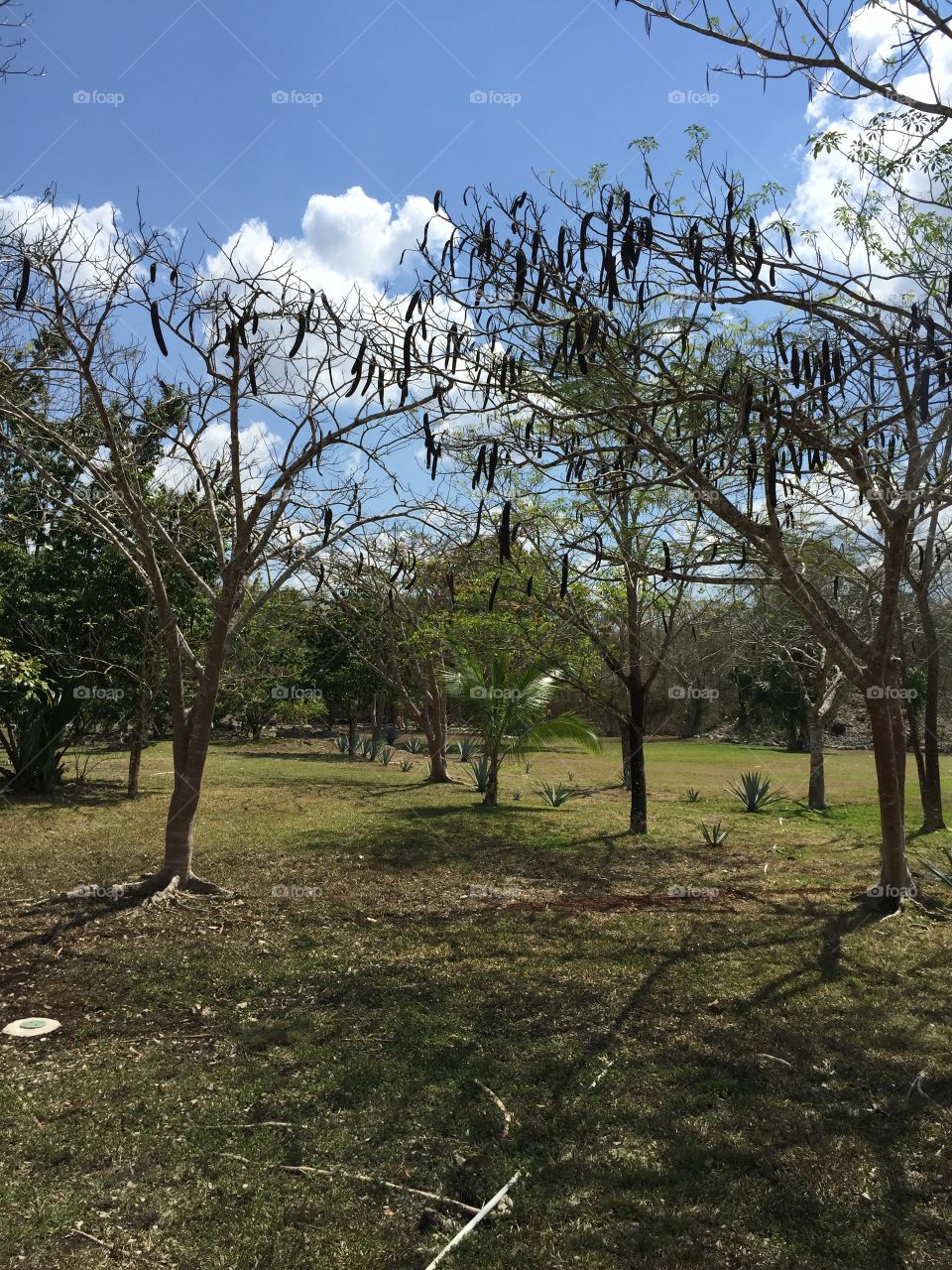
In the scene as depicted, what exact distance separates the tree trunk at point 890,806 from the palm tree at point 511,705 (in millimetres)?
7425

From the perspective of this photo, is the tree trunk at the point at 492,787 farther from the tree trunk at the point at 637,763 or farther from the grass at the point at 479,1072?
the grass at the point at 479,1072

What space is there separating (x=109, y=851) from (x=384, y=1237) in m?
8.30

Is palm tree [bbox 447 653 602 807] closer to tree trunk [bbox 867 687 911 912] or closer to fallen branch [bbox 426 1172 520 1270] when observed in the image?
tree trunk [bbox 867 687 911 912]

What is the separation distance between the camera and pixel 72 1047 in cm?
470

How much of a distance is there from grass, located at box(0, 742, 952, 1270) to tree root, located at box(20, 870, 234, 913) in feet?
1.17

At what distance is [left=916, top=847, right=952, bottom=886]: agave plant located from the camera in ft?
27.5

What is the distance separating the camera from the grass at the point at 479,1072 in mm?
3090

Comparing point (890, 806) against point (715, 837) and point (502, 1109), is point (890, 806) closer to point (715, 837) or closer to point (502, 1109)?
point (715, 837)

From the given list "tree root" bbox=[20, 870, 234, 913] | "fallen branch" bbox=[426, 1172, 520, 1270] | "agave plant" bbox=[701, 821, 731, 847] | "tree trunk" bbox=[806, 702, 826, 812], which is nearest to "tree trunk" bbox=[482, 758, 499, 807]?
"agave plant" bbox=[701, 821, 731, 847]

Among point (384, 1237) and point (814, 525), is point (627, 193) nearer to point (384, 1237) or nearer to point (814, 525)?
point (384, 1237)

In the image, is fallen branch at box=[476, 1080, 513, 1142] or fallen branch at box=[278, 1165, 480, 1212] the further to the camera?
fallen branch at box=[476, 1080, 513, 1142]

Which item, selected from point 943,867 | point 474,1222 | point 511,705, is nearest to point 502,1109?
point 474,1222

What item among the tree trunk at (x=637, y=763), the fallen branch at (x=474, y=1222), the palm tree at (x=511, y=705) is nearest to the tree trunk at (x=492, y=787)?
the palm tree at (x=511, y=705)

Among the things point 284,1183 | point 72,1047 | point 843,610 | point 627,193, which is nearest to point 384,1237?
point 284,1183
